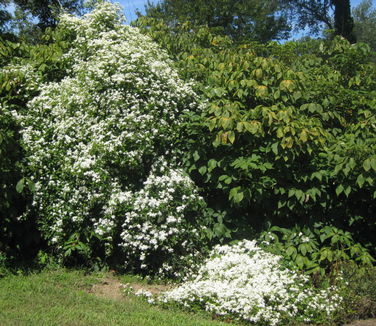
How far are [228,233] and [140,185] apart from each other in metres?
1.21

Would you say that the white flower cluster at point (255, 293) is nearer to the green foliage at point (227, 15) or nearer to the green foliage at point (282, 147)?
the green foliage at point (282, 147)

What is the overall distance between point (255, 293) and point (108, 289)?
5.31 feet

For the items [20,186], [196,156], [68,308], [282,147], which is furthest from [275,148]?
[20,186]

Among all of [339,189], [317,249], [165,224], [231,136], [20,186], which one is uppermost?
[231,136]

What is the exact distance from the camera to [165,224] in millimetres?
5238

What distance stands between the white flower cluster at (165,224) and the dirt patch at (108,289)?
13.4 inches

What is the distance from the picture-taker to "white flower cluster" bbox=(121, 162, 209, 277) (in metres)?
5.21

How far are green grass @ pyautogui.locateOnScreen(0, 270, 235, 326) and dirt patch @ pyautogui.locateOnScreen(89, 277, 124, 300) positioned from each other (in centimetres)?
9

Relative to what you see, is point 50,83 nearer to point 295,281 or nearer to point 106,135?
point 106,135

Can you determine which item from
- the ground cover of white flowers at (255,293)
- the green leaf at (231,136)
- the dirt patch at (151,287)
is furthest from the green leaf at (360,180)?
the dirt patch at (151,287)

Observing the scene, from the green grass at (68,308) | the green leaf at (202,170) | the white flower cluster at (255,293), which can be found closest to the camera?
the green grass at (68,308)

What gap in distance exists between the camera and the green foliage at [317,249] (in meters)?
5.16

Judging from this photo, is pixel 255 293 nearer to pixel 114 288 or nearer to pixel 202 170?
pixel 114 288

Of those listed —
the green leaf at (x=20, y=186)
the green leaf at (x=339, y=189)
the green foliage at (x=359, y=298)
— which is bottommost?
the green foliage at (x=359, y=298)
